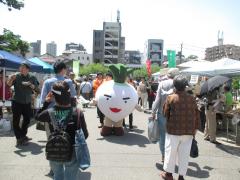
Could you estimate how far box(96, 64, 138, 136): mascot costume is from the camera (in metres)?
9.66

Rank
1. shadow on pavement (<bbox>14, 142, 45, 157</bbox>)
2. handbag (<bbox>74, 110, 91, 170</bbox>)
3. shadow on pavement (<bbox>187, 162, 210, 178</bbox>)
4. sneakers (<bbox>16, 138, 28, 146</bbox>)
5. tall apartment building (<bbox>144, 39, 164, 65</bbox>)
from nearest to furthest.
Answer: handbag (<bbox>74, 110, 91, 170</bbox>) < shadow on pavement (<bbox>187, 162, 210, 178</bbox>) < shadow on pavement (<bbox>14, 142, 45, 157</bbox>) < sneakers (<bbox>16, 138, 28, 146</bbox>) < tall apartment building (<bbox>144, 39, 164, 65</bbox>)

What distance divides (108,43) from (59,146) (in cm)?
11943

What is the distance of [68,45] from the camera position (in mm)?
169500

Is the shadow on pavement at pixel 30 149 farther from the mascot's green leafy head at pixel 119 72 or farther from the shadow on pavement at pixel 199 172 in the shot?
the shadow on pavement at pixel 199 172

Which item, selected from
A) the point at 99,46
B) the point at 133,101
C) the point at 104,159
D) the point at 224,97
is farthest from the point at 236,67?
the point at 99,46

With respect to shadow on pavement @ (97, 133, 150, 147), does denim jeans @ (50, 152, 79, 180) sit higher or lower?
higher

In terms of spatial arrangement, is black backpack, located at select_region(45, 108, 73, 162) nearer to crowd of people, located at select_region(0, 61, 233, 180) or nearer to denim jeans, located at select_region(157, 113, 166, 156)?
crowd of people, located at select_region(0, 61, 233, 180)

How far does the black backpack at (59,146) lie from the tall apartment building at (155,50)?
436ft

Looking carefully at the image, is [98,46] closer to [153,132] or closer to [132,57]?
[132,57]

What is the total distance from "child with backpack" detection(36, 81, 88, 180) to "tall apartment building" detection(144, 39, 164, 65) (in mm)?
132622

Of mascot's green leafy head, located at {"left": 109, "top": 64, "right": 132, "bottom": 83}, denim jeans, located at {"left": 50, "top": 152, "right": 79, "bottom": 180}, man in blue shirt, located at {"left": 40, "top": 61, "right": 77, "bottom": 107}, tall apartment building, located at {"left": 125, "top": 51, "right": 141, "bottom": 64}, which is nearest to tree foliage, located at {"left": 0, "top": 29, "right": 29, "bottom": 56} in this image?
mascot's green leafy head, located at {"left": 109, "top": 64, "right": 132, "bottom": 83}

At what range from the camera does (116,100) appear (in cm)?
964

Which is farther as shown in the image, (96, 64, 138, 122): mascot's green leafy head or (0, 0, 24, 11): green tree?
(0, 0, 24, 11): green tree

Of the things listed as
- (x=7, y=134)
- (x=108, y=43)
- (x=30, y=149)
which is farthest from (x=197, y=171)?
(x=108, y=43)
